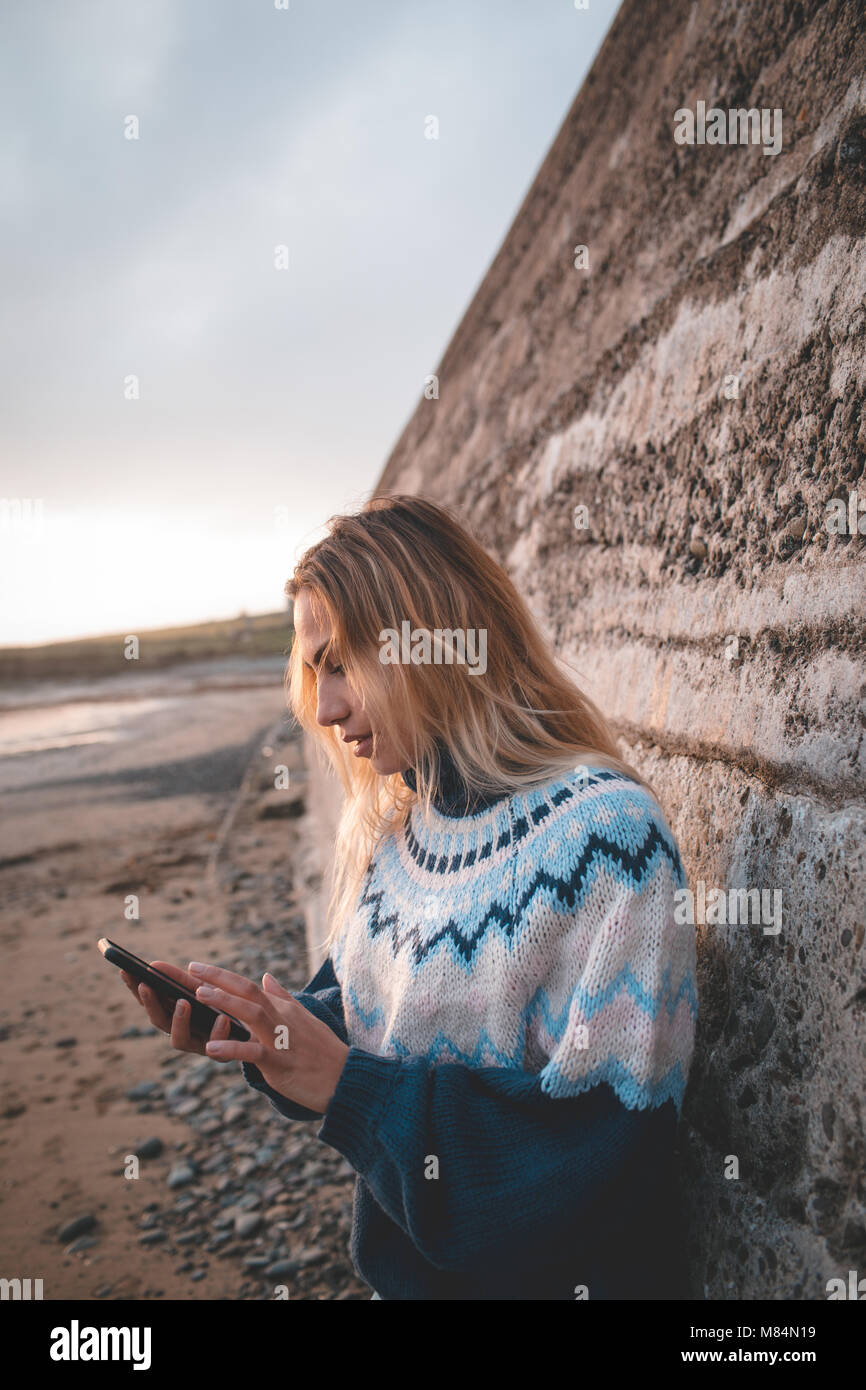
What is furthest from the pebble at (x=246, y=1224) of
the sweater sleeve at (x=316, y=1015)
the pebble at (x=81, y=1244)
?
the sweater sleeve at (x=316, y=1015)

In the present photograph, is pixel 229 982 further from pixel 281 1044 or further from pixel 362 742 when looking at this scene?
pixel 362 742

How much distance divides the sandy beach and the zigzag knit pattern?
1.74 meters

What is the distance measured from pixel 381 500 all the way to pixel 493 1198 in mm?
1257

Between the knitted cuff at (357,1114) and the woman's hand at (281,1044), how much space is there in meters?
0.03

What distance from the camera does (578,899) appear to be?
4.03 ft

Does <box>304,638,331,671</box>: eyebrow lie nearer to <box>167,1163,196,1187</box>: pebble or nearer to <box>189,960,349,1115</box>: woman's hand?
<box>189,960,349,1115</box>: woman's hand

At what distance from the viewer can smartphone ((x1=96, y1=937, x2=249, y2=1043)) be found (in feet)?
4.87

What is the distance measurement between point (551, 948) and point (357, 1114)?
1.28ft

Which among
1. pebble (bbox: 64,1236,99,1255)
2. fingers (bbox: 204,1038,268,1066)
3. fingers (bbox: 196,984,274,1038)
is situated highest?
fingers (bbox: 196,984,274,1038)

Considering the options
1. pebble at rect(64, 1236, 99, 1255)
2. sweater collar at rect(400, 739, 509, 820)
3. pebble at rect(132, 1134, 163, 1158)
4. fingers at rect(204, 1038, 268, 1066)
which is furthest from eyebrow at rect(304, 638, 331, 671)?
pebble at rect(132, 1134, 163, 1158)

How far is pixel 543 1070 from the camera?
1.18 metres

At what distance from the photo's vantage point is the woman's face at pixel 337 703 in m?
1.59

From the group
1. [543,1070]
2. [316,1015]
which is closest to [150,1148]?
[316,1015]

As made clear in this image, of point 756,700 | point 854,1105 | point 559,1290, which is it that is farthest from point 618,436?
point 559,1290
